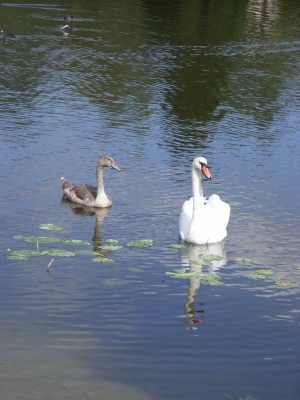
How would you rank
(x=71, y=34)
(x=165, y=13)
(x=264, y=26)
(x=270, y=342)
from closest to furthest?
(x=270, y=342)
(x=71, y=34)
(x=264, y=26)
(x=165, y=13)

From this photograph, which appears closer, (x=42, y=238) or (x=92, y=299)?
(x=92, y=299)

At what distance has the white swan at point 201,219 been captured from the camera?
12.6 metres

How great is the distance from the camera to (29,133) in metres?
19.2

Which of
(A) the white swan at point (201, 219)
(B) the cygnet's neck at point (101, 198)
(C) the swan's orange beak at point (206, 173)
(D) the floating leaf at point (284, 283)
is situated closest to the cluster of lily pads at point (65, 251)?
(A) the white swan at point (201, 219)

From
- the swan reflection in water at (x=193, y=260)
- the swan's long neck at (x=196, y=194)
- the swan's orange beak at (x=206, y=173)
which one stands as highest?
the swan's orange beak at (x=206, y=173)

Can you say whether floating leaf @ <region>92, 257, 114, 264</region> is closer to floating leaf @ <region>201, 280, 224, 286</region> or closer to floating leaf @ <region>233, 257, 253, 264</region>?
floating leaf @ <region>201, 280, 224, 286</region>

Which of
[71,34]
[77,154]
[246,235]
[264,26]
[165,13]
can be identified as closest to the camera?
[246,235]

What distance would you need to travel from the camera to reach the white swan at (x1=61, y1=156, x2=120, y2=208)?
14328mm

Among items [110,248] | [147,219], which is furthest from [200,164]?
[110,248]

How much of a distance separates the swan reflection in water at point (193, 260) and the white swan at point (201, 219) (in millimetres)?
96

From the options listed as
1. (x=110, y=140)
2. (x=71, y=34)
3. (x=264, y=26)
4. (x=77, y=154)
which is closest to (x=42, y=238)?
(x=77, y=154)

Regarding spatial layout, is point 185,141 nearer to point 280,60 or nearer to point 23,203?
point 23,203

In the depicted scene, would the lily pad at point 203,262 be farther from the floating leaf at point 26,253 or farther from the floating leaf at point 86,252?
the floating leaf at point 26,253

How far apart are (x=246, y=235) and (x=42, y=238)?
314 cm
